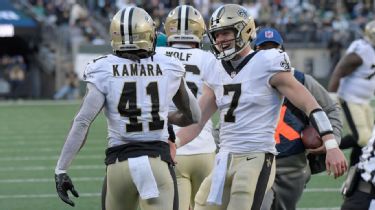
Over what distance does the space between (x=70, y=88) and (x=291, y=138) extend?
56.5 ft

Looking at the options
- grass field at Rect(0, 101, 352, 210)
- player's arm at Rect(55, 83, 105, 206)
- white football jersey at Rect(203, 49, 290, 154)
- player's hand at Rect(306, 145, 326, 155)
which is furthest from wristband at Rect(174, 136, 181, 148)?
grass field at Rect(0, 101, 352, 210)

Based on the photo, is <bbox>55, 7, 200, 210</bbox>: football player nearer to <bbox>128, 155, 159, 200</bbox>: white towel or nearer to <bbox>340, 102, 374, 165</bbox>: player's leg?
<bbox>128, 155, 159, 200</bbox>: white towel

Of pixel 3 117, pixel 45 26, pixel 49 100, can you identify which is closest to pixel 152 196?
pixel 3 117

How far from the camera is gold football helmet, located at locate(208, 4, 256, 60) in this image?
5.23 meters

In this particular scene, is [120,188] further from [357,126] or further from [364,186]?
[357,126]

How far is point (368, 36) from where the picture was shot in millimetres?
10055

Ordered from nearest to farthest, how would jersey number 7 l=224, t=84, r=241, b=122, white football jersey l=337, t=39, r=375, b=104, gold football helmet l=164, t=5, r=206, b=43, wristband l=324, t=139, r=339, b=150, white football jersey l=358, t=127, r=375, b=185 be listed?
white football jersey l=358, t=127, r=375, b=185 < wristband l=324, t=139, r=339, b=150 < jersey number 7 l=224, t=84, r=241, b=122 < gold football helmet l=164, t=5, r=206, b=43 < white football jersey l=337, t=39, r=375, b=104

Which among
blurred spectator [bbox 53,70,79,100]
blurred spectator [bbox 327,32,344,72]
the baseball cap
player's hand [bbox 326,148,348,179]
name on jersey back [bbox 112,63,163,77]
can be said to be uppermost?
the baseball cap

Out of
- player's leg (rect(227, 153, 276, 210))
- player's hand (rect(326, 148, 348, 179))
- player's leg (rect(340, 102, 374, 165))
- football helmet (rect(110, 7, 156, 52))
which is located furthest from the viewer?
player's leg (rect(340, 102, 374, 165))

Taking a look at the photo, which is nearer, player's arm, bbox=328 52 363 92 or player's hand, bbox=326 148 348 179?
player's hand, bbox=326 148 348 179

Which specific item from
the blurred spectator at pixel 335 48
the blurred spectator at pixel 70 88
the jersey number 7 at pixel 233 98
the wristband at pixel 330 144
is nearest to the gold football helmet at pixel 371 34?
the jersey number 7 at pixel 233 98

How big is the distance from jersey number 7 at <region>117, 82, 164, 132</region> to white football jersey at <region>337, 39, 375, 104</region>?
5.27 m

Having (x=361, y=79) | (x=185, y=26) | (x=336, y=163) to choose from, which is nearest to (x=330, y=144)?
(x=336, y=163)

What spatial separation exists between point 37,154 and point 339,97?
4.23 meters
